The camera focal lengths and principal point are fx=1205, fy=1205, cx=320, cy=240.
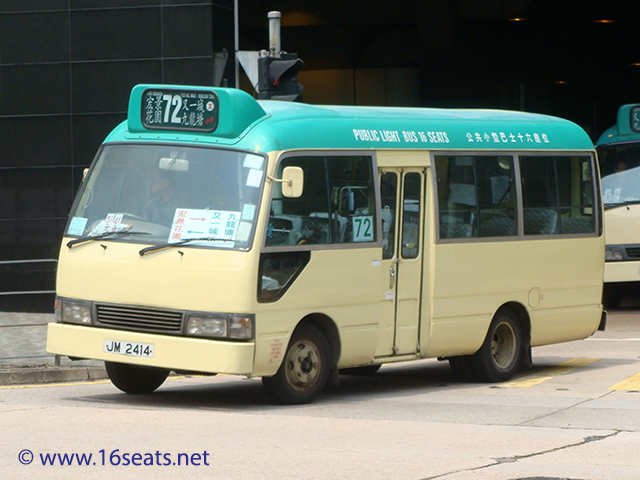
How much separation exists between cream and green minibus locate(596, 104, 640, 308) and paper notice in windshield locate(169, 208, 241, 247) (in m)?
11.0

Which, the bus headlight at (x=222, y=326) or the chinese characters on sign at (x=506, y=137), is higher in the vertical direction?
the chinese characters on sign at (x=506, y=137)

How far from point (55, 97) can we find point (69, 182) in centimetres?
146

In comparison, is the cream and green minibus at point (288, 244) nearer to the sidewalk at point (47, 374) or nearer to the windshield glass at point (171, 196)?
the windshield glass at point (171, 196)

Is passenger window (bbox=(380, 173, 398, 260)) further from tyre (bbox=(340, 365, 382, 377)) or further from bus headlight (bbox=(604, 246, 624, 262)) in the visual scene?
bus headlight (bbox=(604, 246, 624, 262))

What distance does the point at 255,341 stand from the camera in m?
9.29

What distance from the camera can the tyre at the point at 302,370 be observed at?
32.1 ft

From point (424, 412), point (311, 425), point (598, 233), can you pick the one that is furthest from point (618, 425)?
point (598, 233)

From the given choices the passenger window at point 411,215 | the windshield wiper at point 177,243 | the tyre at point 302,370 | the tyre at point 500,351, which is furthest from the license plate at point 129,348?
the tyre at point 500,351

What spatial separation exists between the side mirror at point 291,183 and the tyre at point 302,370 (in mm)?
1138

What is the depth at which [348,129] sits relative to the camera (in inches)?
412

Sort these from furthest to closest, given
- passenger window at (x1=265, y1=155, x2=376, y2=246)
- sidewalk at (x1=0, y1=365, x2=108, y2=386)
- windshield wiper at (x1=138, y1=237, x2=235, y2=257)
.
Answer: sidewalk at (x1=0, y1=365, x2=108, y2=386) → passenger window at (x1=265, y1=155, x2=376, y2=246) → windshield wiper at (x1=138, y1=237, x2=235, y2=257)

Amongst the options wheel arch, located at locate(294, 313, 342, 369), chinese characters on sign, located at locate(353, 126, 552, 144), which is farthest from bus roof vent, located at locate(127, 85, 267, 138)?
wheel arch, located at locate(294, 313, 342, 369)

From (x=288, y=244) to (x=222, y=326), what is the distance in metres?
0.89

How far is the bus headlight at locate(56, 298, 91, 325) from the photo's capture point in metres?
9.88
